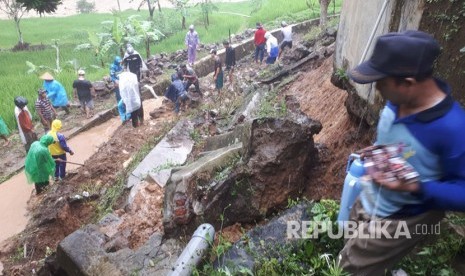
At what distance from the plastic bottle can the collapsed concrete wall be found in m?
1.36

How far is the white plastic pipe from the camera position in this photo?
3021 mm

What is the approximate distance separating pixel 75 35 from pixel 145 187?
65.5ft

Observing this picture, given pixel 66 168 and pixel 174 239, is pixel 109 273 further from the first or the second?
pixel 66 168

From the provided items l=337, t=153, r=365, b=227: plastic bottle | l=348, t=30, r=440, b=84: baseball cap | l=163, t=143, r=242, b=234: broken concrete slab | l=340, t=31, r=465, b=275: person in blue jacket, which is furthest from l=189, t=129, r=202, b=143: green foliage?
l=348, t=30, r=440, b=84: baseball cap

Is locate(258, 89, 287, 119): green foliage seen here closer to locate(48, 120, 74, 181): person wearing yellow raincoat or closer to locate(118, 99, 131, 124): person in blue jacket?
locate(118, 99, 131, 124): person in blue jacket

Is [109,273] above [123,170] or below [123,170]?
above

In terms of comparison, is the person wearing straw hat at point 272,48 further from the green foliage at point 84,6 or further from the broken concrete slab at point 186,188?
the green foliage at point 84,6

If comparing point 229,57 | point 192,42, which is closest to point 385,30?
point 229,57

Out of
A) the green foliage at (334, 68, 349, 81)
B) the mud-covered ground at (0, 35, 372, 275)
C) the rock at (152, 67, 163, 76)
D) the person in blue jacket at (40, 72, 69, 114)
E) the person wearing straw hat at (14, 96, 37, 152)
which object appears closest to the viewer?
the mud-covered ground at (0, 35, 372, 275)

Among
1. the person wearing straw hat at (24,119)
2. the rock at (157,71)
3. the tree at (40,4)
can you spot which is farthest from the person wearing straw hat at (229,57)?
the tree at (40,4)

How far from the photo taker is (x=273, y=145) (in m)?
3.96

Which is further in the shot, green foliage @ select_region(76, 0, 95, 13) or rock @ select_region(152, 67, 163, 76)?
green foliage @ select_region(76, 0, 95, 13)

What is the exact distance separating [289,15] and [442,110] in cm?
1975

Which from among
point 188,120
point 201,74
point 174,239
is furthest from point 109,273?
point 201,74
